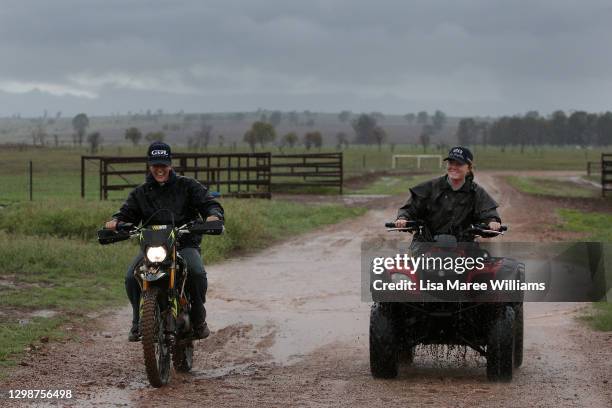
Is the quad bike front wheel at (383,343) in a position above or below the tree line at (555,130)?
below

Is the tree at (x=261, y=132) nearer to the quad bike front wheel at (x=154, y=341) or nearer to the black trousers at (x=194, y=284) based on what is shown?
the black trousers at (x=194, y=284)

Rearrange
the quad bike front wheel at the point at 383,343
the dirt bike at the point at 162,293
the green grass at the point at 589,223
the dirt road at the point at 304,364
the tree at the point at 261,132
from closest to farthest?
the dirt road at the point at 304,364, the dirt bike at the point at 162,293, the quad bike front wheel at the point at 383,343, the green grass at the point at 589,223, the tree at the point at 261,132

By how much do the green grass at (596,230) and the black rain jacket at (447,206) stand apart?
134 inches

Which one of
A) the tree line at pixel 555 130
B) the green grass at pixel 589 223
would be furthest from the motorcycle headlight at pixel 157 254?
the tree line at pixel 555 130

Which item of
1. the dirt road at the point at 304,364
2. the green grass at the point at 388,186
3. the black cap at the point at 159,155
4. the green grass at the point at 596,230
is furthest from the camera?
the green grass at the point at 388,186

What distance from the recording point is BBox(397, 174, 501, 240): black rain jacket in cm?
882

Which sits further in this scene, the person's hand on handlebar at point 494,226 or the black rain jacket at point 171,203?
the black rain jacket at point 171,203

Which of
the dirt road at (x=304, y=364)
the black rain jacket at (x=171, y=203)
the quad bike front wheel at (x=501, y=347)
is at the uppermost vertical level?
the black rain jacket at (x=171, y=203)

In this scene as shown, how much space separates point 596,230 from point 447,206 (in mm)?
15900

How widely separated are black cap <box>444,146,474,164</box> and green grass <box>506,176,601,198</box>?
97.7 ft

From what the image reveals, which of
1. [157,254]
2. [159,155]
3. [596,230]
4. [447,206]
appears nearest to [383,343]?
[447,206]

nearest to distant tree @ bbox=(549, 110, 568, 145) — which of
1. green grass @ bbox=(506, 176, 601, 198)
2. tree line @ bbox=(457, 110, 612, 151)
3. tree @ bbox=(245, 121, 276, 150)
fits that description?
tree line @ bbox=(457, 110, 612, 151)

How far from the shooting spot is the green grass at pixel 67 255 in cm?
1238

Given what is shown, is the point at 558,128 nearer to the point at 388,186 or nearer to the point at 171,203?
the point at 388,186
